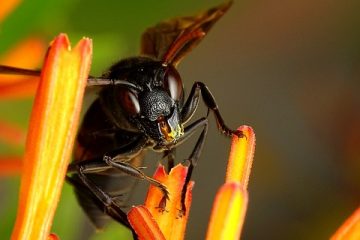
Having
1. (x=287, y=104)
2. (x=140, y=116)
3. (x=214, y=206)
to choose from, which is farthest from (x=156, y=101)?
(x=287, y=104)

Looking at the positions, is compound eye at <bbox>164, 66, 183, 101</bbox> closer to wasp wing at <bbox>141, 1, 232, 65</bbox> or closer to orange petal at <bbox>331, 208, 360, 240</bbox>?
wasp wing at <bbox>141, 1, 232, 65</bbox>

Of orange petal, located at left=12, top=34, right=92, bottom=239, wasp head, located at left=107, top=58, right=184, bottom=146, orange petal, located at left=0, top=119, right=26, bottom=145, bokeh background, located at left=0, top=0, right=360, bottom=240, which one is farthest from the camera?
bokeh background, located at left=0, top=0, right=360, bottom=240

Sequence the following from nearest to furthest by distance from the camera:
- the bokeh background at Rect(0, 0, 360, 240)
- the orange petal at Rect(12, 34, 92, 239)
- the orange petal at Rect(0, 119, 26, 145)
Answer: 1. the orange petal at Rect(12, 34, 92, 239)
2. the orange petal at Rect(0, 119, 26, 145)
3. the bokeh background at Rect(0, 0, 360, 240)

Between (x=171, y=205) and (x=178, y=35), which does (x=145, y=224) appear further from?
(x=178, y=35)

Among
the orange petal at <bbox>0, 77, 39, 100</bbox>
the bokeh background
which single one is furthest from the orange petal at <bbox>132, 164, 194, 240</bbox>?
the bokeh background

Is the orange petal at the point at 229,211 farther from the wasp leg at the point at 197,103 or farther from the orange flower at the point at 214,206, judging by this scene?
the wasp leg at the point at 197,103

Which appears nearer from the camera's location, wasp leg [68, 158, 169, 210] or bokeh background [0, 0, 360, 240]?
wasp leg [68, 158, 169, 210]

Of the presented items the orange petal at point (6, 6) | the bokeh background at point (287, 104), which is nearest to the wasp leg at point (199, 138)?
the orange petal at point (6, 6)

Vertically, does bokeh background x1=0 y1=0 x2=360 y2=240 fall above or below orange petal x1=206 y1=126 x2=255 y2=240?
above
